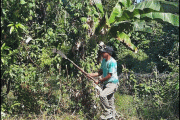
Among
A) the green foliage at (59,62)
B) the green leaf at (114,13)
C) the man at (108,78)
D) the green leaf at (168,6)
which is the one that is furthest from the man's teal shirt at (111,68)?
the green leaf at (168,6)

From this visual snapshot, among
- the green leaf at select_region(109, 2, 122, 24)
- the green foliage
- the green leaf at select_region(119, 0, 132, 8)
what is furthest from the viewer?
the green leaf at select_region(119, 0, 132, 8)

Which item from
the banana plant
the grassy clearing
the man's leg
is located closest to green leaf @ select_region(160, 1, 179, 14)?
the banana plant

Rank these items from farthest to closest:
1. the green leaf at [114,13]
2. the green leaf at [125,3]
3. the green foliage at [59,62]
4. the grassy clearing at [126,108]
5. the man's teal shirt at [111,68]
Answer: the green leaf at [125,3], the green leaf at [114,13], the grassy clearing at [126,108], the green foliage at [59,62], the man's teal shirt at [111,68]

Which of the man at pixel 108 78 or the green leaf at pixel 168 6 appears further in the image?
the green leaf at pixel 168 6

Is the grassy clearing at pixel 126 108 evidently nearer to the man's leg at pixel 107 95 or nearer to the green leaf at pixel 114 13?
the man's leg at pixel 107 95

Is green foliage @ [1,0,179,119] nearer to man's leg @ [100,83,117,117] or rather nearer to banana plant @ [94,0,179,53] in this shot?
banana plant @ [94,0,179,53]

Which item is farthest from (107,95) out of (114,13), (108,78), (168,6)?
(168,6)

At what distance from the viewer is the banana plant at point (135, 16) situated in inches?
217

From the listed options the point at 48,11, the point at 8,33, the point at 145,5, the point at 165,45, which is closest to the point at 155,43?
the point at 165,45

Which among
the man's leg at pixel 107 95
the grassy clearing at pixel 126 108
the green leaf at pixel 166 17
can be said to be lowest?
the grassy clearing at pixel 126 108

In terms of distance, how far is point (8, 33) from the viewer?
5.46 m

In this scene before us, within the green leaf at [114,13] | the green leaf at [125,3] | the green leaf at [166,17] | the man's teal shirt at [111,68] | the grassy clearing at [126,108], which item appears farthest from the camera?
the green leaf at [125,3]

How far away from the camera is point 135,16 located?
5.91 m

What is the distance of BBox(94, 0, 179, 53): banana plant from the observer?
5500mm
